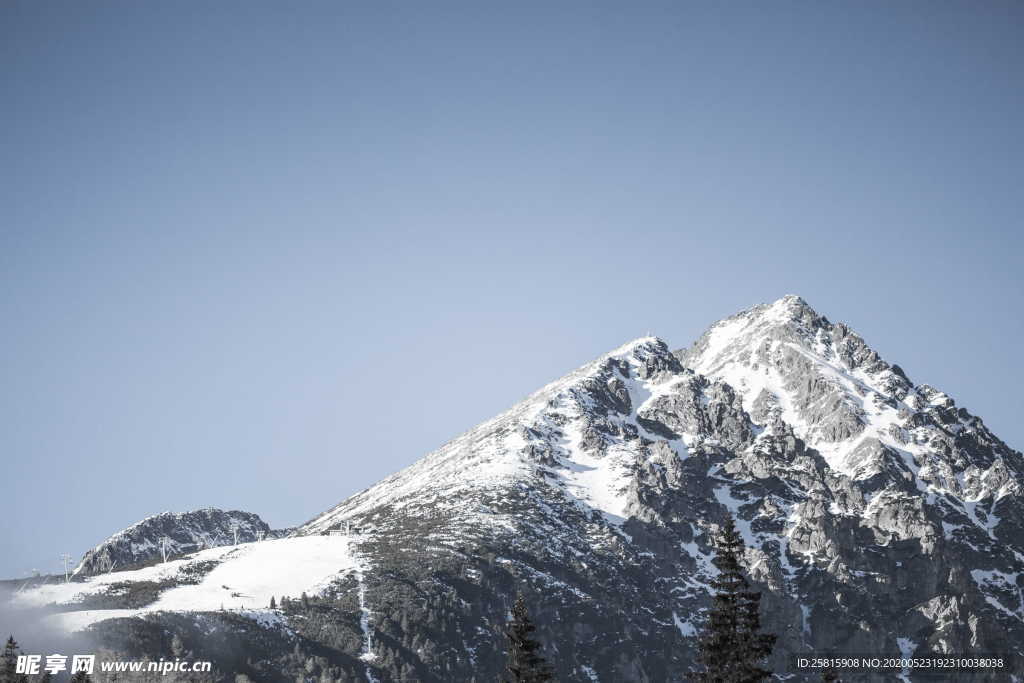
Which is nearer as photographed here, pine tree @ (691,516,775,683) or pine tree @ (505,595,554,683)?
pine tree @ (691,516,775,683)

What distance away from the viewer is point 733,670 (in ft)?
246

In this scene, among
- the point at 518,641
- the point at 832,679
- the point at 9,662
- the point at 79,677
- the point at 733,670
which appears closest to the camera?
the point at 733,670

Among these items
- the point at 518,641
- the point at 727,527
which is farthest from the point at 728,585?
the point at 518,641

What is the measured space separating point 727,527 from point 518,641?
55.3 ft

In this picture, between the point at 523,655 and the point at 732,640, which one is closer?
the point at 732,640

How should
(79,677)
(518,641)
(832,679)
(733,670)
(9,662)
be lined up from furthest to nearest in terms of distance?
(9,662) → (79,677) → (832,679) → (518,641) → (733,670)

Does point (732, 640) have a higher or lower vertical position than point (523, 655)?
lower

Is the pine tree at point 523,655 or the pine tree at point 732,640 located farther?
the pine tree at point 523,655

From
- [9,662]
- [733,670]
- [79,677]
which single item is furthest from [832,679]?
[9,662]

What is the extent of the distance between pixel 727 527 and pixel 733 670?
856 centimetres

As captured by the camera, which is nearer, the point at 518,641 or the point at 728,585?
the point at 728,585

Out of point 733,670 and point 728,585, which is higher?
point 728,585

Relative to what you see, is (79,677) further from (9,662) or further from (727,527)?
(727,527)

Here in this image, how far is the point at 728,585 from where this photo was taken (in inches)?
2963
